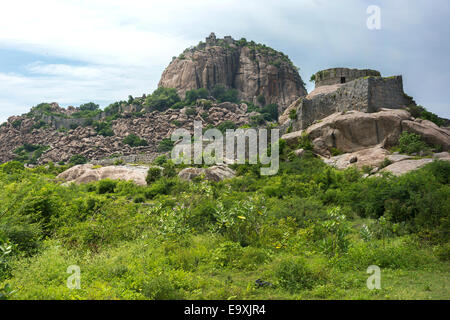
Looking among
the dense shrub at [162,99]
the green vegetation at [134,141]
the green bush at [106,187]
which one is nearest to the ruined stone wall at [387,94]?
the green bush at [106,187]

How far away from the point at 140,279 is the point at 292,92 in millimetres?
83612

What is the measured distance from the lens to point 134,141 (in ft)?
186

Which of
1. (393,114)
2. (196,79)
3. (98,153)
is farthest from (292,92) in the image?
(393,114)

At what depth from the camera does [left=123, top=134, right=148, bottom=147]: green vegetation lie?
5546 cm

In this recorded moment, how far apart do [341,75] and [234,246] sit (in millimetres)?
22128

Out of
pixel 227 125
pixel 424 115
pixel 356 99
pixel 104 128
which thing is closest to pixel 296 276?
pixel 356 99

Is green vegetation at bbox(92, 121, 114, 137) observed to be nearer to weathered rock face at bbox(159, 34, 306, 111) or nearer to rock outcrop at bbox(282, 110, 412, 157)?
weathered rock face at bbox(159, 34, 306, 111)

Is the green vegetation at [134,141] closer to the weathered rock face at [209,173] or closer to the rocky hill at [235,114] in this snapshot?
the rocky hill at [235,114]

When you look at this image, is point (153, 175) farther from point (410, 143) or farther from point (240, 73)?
point (240, 73)

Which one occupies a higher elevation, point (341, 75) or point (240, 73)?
point (240, 73)

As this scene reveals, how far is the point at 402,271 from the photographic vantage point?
18.1 ft

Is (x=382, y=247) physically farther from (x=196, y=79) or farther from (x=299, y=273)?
(x=196, y=79)

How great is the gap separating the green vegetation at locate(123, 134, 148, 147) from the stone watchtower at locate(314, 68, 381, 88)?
120 ft

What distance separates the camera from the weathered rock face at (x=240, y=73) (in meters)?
84.4
